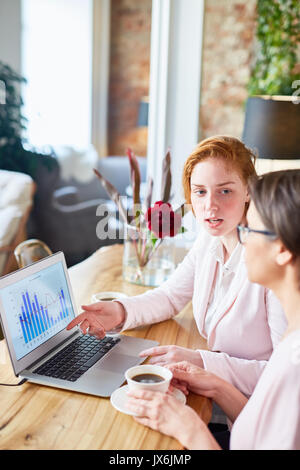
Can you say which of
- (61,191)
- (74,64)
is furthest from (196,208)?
(74,64)

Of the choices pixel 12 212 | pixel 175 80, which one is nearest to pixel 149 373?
pixel 175 80

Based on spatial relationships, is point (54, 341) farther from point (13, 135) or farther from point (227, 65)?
point (227, 65)

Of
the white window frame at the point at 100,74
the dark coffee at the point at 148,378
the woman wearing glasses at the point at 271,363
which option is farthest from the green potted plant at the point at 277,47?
the dark coffee at the point at 148,378

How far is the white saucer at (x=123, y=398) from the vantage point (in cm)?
102

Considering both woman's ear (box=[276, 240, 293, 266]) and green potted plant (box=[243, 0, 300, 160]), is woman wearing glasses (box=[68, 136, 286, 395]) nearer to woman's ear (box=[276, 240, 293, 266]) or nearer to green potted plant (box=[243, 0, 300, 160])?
woman's ear (box=[276, 240, 293, 266])

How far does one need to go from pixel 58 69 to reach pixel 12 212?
257cm

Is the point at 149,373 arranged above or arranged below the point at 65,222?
above

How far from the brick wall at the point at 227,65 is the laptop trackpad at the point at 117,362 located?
11.1ft

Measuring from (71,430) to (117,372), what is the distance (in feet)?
0.82

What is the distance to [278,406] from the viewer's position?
858mm

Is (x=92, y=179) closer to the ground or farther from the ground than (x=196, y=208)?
closer to the ground

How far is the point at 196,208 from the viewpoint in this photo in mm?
1455

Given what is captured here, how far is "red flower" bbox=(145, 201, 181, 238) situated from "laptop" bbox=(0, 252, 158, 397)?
449 mm
